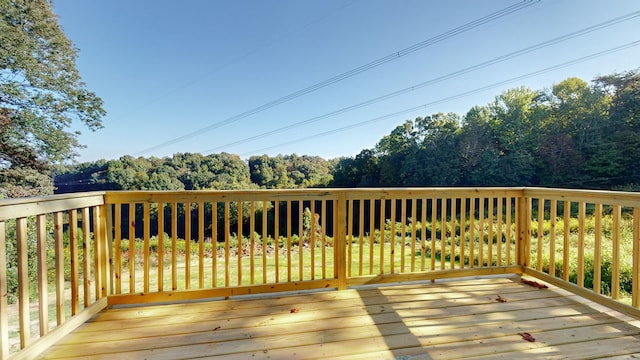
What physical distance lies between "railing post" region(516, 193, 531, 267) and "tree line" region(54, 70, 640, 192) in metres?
16.2

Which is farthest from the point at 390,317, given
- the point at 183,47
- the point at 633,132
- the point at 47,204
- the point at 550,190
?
the point at 633,132

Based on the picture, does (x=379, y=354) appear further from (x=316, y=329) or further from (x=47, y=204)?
(x=47, y=204)

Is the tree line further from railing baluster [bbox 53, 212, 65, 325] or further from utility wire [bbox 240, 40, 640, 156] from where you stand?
railing baluster [bbox 53, 212, 65, 325]

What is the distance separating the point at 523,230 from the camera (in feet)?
9.83

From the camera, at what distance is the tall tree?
8.82 metres

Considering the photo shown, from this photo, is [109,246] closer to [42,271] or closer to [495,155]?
[42,271]

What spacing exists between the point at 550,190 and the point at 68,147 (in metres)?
13.6

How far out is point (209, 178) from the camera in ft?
74.8

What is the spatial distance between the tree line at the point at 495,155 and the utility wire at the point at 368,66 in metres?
3.12

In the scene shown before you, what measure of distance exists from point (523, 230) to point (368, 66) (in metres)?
11.9

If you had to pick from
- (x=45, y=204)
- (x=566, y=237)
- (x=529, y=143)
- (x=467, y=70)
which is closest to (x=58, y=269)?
(x=45, y=204)

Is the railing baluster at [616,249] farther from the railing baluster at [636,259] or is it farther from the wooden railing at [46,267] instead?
the wooden railing at [46,267]

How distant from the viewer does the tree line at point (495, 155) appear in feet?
59.7

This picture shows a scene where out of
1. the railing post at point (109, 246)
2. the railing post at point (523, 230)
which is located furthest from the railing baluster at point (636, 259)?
the railing post at point (109, 246)
